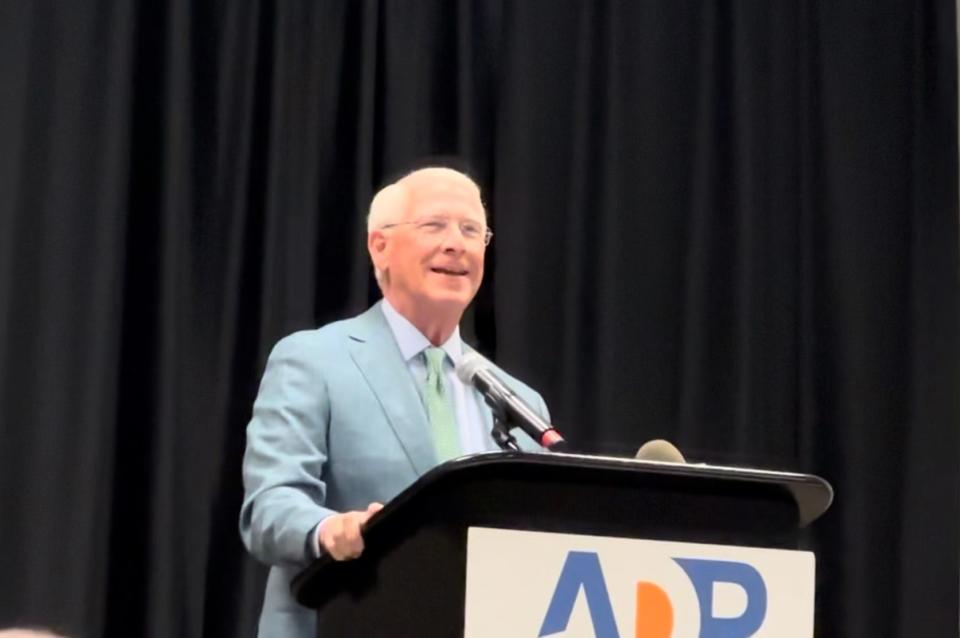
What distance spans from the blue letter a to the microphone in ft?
0.81

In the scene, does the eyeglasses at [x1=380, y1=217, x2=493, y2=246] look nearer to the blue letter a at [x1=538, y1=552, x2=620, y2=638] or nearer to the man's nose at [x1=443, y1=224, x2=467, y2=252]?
the man's nose at [x1=443, y1=224, x2=467, y2=252]

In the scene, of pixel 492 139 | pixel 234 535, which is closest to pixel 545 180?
pixel 492 139

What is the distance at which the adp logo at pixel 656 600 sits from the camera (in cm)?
148

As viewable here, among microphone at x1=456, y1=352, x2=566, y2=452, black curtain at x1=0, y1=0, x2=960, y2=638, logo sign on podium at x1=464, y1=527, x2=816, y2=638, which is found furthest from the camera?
black curtain at x1=0, y1=0, x2=960, y2=638

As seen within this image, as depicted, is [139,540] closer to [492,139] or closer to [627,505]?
[492,139]

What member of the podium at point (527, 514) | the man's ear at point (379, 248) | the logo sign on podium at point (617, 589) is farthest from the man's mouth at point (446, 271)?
the logo sign on podium at point (617, 589)

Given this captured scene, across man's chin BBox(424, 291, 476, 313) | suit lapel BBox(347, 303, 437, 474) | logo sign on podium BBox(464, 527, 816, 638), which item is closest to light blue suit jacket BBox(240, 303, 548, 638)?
suit lapel BBox(347, 303, 437, 474)

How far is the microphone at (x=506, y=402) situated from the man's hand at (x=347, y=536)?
25 centimetres

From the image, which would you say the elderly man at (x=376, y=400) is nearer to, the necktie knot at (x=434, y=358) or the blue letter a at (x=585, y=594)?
the necktie knot at (x=434, y=358)

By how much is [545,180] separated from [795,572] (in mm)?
2224

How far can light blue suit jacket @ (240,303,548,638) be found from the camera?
6.48 feet

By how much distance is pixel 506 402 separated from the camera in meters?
1.80

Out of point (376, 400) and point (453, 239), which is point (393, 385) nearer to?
point (376, 400)

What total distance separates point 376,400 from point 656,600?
0.69 meters
